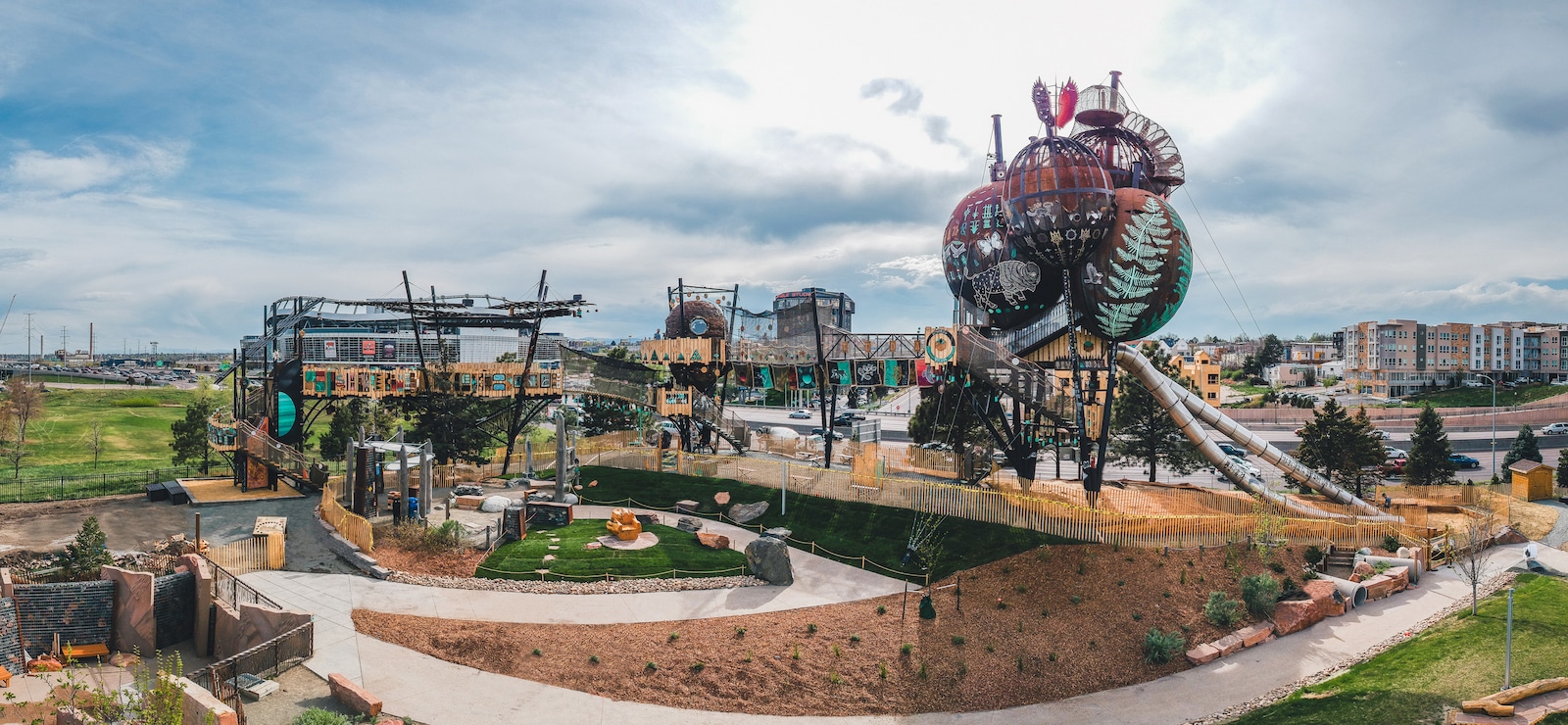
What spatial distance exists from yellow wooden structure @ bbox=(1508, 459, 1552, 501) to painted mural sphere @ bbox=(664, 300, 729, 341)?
39.5 m

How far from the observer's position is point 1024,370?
105ft

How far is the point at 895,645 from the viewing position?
2131cm

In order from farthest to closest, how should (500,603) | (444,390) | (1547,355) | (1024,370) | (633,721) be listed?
(1547,355), (444,390), (1024,370), (500,603), (633,721)

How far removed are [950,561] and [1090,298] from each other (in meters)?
12.0

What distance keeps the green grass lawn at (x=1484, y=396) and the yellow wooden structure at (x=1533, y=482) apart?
208 feet

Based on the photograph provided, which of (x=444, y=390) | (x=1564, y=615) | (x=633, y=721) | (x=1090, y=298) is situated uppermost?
(x=1090, y=298)

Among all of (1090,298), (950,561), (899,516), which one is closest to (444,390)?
(899,516)

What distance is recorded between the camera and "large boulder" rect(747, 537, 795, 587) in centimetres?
2553

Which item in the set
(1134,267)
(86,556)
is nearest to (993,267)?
(1134,267)

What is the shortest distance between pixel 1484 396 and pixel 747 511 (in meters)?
104

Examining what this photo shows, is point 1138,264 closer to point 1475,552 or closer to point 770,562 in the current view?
point 1475,552

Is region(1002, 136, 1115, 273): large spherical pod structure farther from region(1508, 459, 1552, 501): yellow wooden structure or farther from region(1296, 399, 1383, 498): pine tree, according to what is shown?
region(1508, 459, 1552, 501): yellow wooden structure

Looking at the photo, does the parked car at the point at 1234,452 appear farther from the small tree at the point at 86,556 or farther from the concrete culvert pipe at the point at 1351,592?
the small tree at the point at 86,556

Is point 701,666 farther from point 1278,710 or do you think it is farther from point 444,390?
point 444,390
